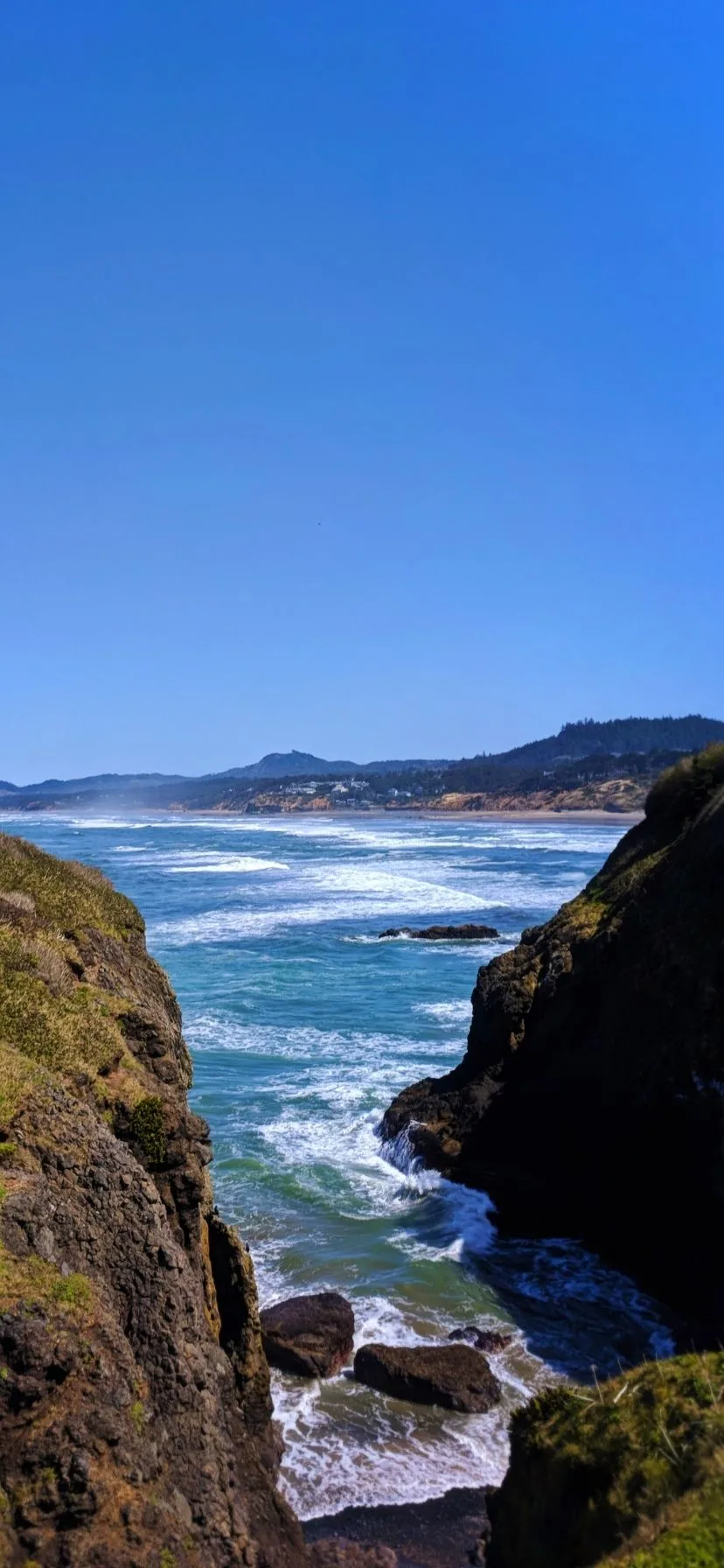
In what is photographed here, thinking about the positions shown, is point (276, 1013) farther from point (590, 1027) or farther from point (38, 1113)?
point (38, 1113)

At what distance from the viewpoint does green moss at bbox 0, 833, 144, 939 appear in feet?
44.3

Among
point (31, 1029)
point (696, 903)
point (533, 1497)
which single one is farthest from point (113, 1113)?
point (696, 903)

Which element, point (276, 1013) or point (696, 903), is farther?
point (276, 1013)

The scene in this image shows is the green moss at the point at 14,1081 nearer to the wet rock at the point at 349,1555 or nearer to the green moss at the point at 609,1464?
the green moss at the point at 609,1464

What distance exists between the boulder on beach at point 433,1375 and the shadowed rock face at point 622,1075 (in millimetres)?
2640

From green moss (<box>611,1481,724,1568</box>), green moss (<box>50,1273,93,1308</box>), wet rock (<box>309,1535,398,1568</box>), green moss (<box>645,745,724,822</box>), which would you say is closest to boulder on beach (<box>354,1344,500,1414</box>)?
wet rock (<box>309,1535,398,1568</box>)

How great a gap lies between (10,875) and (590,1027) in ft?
28.5

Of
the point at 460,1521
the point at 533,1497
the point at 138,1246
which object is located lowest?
the point at 460,1521

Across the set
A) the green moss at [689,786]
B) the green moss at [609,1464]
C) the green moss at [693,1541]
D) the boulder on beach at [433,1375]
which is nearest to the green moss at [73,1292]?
the green moss at [609,1464]

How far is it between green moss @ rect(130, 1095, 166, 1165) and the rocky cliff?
1 centimetres

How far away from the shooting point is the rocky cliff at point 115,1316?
18.1 ft

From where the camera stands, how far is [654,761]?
17475 cm

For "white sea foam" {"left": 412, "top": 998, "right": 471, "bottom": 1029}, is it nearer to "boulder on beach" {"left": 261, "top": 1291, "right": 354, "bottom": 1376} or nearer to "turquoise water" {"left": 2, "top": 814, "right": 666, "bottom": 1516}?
"turquoise water" {"left": 2, "top": 814, "right": 666, "bottom": 1516}

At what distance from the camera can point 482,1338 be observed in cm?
1184
